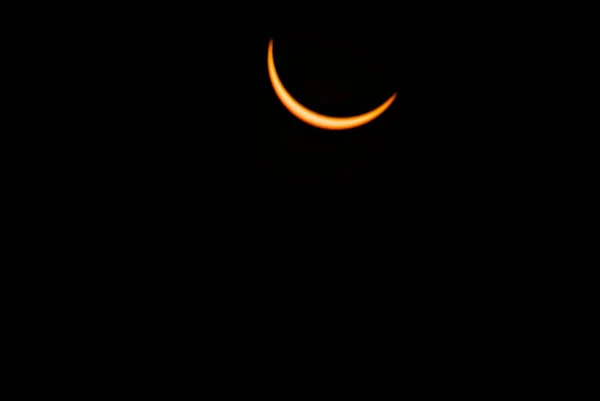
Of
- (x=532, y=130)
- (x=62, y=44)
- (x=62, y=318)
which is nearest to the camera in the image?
(x=62, y=44)

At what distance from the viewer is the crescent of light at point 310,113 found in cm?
159

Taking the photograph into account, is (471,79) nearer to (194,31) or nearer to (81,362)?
(194,31)

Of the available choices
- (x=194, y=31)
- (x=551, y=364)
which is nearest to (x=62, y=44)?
(x=194, y=31)

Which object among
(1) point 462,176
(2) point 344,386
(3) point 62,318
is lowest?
(2) point 344,386

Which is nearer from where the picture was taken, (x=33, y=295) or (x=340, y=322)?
(x=33, y=295)

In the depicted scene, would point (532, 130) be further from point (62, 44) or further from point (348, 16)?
point (62, 44)

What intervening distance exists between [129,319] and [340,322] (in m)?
1.00

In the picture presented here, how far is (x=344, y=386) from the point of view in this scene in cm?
177

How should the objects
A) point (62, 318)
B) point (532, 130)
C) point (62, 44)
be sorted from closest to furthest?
point (62, 44) < point (62, 318) < point (532, 130)

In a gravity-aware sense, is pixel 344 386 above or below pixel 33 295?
below

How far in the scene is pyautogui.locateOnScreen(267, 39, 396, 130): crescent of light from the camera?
159cm

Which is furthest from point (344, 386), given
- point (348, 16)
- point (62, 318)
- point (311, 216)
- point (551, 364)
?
point (348, 16)

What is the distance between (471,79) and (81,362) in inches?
85.6

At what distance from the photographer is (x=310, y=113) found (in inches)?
62.7
